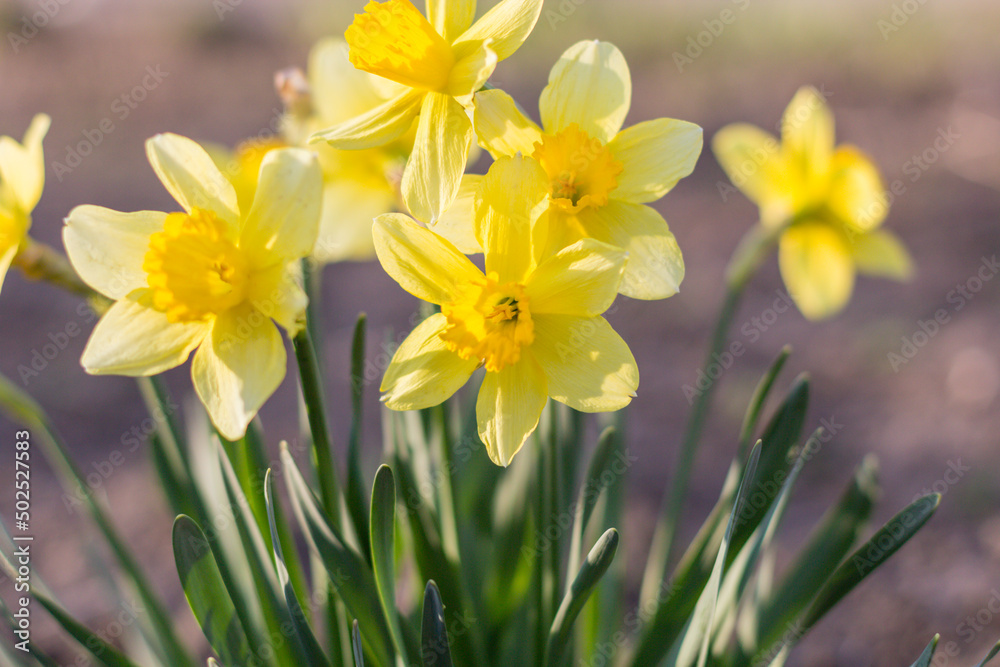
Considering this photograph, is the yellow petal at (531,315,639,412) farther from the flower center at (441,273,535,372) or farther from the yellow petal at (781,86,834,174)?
the yellow petal at (781,86,834,174)

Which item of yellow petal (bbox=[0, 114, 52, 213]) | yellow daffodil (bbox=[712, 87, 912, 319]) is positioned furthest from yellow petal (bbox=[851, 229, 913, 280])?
yellow petal (bbox=[0, 114, 52, 213])

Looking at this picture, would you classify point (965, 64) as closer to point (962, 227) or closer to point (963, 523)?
point (962, 227)

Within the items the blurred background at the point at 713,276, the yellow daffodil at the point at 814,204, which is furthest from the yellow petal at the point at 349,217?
the blurred background at the point at 713,276
